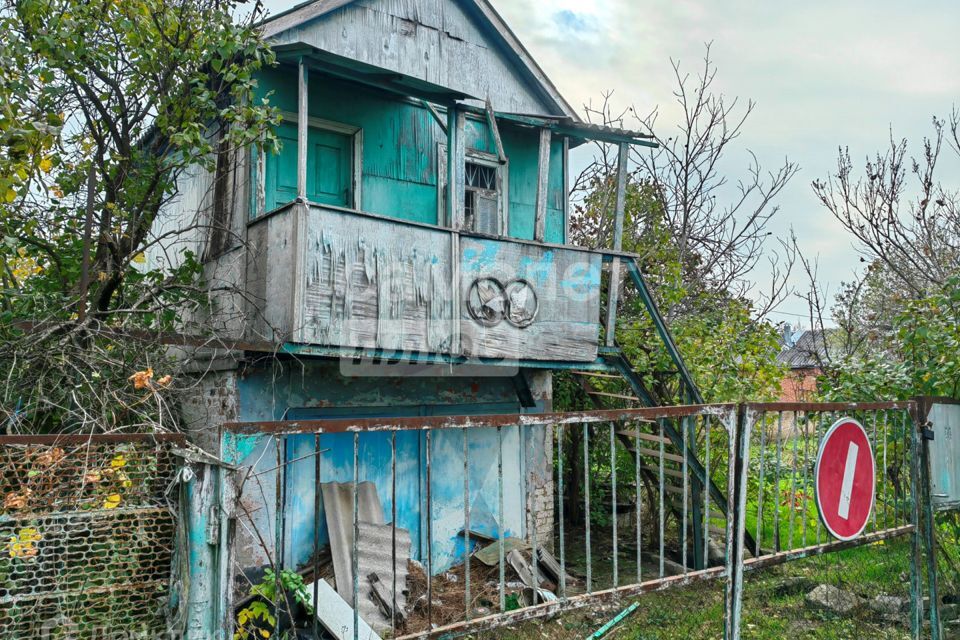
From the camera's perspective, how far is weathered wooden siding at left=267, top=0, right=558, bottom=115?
320 inches

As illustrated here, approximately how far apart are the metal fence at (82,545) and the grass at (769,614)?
452 cm

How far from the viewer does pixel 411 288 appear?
6.76 metres

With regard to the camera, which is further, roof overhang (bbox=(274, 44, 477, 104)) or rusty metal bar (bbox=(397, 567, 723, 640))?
roof overhang (bbox=(274, 44, 477, 104))

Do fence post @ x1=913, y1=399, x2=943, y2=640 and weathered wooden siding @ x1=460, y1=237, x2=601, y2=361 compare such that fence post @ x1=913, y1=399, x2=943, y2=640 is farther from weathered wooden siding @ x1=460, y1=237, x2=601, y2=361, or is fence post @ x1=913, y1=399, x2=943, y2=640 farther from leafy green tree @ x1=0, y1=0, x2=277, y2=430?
leafy green tree @ x1=0, y1=0, x2=277, y2=430

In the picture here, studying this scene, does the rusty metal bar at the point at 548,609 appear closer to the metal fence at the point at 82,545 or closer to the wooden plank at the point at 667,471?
the metal fence at the point at 82,545

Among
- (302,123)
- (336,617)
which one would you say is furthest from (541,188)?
(336,617)

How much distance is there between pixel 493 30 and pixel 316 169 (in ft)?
11.1

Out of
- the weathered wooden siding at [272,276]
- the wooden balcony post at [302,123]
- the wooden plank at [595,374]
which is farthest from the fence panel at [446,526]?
the wooden balcony post at [302,123]

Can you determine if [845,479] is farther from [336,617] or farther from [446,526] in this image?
[446,526]

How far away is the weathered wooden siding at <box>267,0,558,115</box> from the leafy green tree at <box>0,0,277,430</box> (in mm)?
1442

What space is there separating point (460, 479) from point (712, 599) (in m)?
2.96

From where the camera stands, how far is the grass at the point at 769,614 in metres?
6.15

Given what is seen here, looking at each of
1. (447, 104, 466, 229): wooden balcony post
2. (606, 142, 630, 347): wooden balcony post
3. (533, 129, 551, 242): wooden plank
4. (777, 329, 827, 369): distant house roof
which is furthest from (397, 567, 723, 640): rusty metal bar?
(777, 329, 827, 369): distant house roof

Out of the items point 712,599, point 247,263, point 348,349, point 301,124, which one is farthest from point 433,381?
point 712,599
